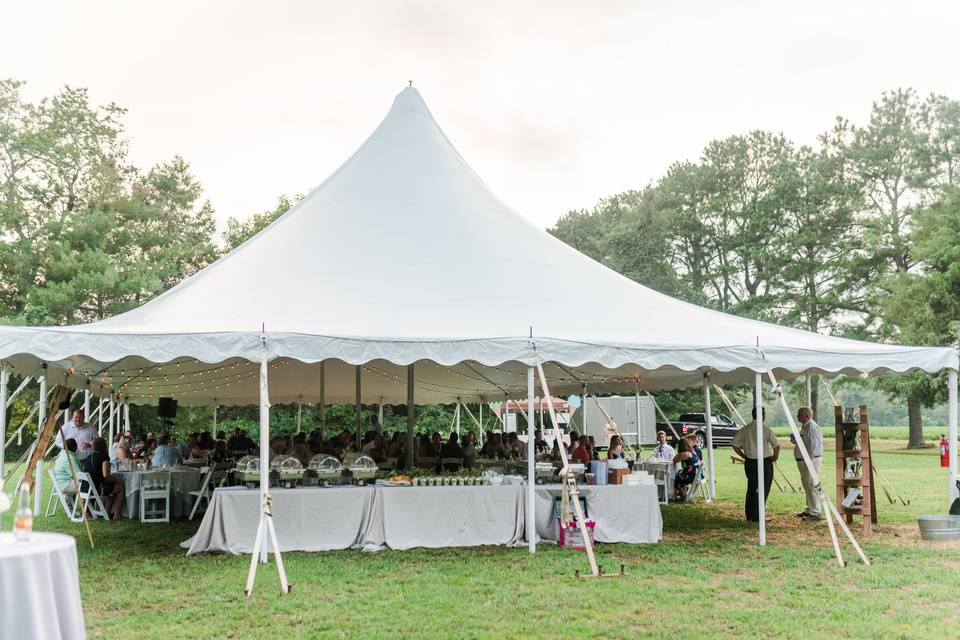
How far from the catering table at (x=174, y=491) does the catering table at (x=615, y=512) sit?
564cm

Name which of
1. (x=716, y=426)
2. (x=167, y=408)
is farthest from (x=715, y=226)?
(x=167, y=408)

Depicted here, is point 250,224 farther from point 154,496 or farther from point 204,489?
point 204,489

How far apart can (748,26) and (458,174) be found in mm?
5381

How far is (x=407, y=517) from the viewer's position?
9203mm

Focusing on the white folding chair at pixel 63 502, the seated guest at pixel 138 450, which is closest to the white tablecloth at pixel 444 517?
the white folding chair at pixel 63 502

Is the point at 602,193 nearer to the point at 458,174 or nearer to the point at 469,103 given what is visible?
the point at 469,103

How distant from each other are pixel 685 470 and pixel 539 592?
309 inches

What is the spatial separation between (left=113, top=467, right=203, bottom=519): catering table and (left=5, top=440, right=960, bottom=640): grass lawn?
2.02 m

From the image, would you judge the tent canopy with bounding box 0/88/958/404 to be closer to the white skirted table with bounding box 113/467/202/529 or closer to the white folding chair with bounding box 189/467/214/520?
the white skirted table with bounding box 113/467/202/529

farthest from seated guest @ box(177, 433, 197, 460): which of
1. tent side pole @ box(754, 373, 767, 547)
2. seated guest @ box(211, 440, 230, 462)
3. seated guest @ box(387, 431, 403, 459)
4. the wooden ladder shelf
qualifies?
the wooden ladder shelf

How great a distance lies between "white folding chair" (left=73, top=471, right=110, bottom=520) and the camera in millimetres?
11797

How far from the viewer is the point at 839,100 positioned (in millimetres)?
37062

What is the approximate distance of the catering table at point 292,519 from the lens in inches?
345

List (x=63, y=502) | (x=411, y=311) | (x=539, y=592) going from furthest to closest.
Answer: (x=63, y=502)
(x=411, y=311)
(x=539, y=592)
